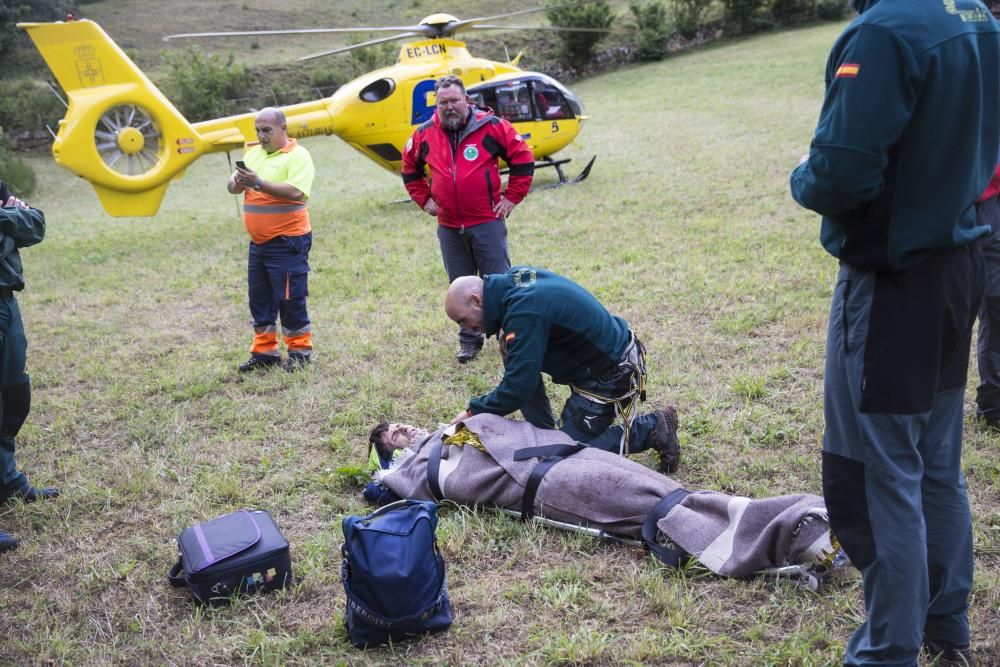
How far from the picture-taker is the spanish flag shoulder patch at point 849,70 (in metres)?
2.06

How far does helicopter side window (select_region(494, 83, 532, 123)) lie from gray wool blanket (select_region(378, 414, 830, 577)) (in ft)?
33.0

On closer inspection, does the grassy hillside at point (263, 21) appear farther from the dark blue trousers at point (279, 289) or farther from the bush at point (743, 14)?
the dark blue trousers at point (279, 289)

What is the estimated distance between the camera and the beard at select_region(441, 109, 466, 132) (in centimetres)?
583

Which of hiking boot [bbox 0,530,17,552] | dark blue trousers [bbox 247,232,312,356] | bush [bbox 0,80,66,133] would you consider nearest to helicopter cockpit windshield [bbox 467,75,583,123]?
dark blue trousers [bbox 247,232,312,356]

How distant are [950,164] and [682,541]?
1.86 m

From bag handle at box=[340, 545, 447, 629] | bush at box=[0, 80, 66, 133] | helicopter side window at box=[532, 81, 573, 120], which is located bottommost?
bag handle at box=[340, 545, 447, 629]

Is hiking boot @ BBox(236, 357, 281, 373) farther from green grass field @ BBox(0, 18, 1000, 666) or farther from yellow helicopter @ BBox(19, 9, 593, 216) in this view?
yellow helicopter @ BBox(19, 9, 593, 216)

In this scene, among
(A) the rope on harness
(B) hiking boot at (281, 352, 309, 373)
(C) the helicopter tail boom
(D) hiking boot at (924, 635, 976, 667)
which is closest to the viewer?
(D) hiking boot at (924, 635, 976, 667)

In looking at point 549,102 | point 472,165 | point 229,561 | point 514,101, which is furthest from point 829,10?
point 229,561

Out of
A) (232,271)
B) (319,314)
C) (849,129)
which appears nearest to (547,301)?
(849,129)

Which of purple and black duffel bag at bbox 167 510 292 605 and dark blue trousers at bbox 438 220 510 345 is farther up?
dark blue trousers at bbox 438 220 510 345

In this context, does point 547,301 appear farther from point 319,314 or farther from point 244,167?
point 319,314

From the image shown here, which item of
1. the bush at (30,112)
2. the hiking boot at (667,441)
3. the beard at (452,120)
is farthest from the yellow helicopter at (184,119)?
the bush at (30,112)

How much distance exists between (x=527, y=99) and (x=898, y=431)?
1212cm
